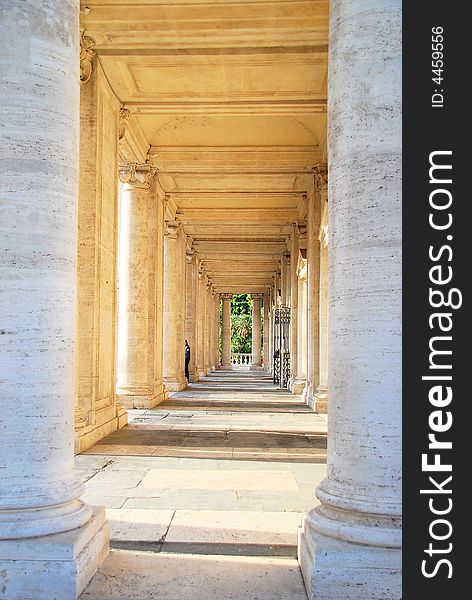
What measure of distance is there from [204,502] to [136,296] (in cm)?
1050

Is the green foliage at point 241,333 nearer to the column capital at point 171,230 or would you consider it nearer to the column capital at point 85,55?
the column capital at point 171,230

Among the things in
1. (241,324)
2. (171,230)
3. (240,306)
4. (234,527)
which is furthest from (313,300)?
(240,306)

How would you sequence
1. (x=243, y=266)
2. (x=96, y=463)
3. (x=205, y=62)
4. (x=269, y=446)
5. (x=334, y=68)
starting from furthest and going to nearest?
(x=243, y=266) < (x=205, y=62) < (x=269, y=446) < (x=96, y=463) < (x=334, y=68)

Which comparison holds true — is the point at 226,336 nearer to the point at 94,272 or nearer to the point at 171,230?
the point at 171,230

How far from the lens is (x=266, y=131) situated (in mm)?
17797

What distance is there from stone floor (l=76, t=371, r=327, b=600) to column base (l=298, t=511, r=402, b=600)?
0.29 m

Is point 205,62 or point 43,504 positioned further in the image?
point 205,62

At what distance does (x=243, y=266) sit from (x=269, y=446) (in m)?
29.0

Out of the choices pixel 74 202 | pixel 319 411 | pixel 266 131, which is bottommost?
pixel 319 411

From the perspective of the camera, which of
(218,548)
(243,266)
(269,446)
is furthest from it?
(243,266)

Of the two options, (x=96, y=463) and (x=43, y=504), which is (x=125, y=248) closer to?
(x=96, y=463)

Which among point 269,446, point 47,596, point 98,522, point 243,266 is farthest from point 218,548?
point 243,266

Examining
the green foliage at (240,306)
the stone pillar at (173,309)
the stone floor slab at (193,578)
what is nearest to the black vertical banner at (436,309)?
the stone floor slab at (193,578)

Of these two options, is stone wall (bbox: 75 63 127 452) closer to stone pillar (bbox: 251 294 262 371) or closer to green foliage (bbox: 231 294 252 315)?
stone pillar (bbox: 251 294 262 371)
